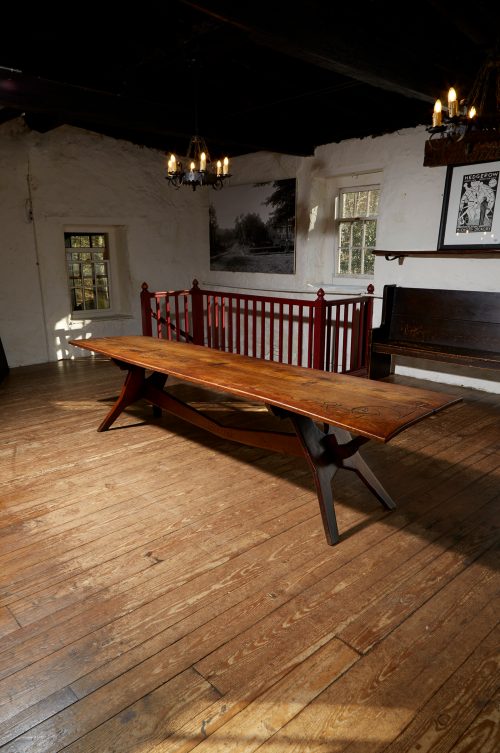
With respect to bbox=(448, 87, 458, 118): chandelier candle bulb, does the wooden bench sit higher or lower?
lower

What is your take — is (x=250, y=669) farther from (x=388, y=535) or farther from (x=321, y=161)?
(x=321, y=161)

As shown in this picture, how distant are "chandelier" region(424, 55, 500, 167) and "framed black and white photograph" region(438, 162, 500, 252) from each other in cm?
11

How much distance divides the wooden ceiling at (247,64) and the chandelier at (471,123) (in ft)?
1.03

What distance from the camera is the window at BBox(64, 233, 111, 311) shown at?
22.0 ft

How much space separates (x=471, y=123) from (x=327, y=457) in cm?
197

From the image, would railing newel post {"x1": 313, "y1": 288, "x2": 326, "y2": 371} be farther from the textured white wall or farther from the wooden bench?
the textured white wall

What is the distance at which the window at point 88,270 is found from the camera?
264 inches

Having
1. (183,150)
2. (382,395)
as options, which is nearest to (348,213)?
(183,150)

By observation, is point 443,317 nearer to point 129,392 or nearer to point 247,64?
point 247,64

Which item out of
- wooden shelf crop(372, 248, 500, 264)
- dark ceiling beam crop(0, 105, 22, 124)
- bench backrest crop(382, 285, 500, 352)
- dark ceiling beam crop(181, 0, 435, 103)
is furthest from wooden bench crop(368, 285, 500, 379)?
dark ceiling beam crop(0, 105, 22, 124)

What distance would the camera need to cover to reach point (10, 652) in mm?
1760

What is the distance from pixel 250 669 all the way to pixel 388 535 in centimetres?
106

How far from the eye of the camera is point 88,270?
6.89 m

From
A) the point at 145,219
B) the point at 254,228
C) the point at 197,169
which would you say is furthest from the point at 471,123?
the point at 145,219
